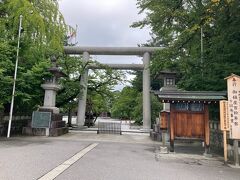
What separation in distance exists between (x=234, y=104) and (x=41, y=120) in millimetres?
11479

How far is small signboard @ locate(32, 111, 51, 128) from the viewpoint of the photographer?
15.5m

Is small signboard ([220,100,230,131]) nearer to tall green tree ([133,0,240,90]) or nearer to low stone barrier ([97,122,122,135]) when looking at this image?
tall green tree ([133,0,240,90])

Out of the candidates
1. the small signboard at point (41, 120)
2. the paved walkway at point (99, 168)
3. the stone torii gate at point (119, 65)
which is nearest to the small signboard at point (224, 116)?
the paved walkway at point (99, 168)

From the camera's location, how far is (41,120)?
Result: 1557cm

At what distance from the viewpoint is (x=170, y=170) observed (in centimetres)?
700

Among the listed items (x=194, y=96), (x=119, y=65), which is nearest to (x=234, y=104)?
(x=194, y=96)

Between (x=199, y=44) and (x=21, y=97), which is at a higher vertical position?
(x=199, y=44)

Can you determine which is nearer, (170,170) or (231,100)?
(170,170)

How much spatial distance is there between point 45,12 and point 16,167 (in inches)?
449

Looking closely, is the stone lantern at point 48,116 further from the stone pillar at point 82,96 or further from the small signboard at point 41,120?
the stone pillar at point 82,96

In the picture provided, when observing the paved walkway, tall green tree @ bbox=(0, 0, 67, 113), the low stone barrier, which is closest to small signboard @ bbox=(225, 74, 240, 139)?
the paved walkway

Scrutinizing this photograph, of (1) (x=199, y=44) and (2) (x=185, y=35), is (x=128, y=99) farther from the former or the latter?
(2) (x=185, y=35)

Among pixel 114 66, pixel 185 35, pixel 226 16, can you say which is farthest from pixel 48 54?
Answer: pixel 226 16

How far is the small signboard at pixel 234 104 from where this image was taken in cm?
873
